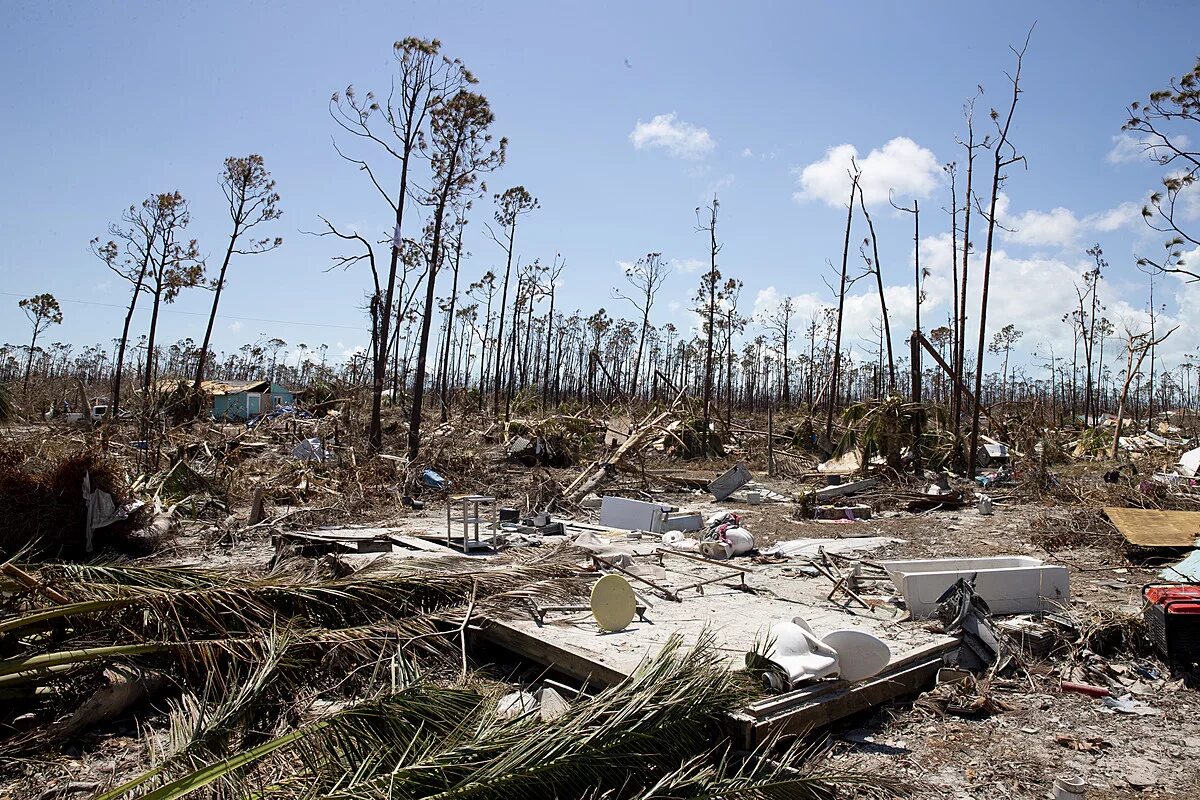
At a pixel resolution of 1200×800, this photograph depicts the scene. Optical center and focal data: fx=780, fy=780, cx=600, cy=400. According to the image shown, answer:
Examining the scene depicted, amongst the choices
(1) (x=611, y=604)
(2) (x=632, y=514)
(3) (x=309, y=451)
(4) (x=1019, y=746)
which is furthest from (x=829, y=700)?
(3) (x=309, y=451)

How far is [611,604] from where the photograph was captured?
5348 mm

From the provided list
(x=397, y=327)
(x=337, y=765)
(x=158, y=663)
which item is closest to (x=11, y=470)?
(x=158, y=663)

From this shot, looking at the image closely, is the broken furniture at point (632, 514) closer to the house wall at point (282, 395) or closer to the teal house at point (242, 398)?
the teal house at point (242, 398)

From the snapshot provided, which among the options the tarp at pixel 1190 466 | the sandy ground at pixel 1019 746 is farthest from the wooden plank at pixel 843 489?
the sandy ground at pixel 1019 746

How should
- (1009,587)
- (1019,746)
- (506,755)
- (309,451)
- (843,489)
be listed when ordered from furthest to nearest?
(309,451) < (843,489) < (1009,587) < (1019,746) < (506,755)

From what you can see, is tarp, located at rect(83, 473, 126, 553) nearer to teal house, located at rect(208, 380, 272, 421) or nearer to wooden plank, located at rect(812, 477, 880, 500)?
wooden plank, located at rect(812, 477, 880, 500)

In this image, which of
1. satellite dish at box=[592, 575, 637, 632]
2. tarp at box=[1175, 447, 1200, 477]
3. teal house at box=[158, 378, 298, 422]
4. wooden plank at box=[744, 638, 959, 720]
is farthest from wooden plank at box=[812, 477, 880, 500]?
teal house at box=[158, 378, 298, 422]

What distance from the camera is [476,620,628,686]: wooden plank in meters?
4.49

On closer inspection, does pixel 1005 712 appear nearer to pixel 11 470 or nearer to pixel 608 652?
A: pixel 608 652

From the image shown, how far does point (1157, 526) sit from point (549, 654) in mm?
7350

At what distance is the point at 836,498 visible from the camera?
45.2 feet

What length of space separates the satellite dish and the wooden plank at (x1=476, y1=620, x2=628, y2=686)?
513 millimetres

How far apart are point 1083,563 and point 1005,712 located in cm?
466

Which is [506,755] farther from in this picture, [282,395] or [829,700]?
[282,395]
